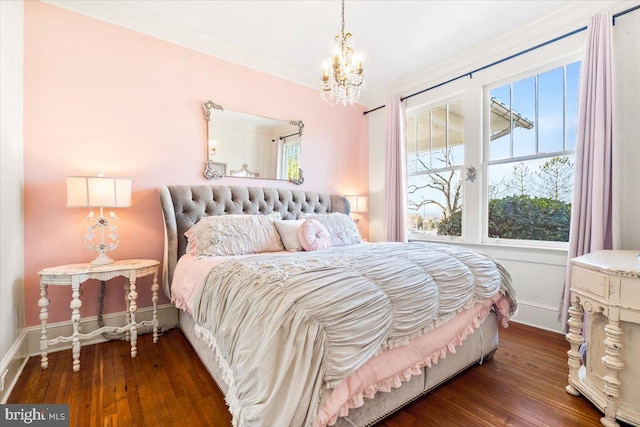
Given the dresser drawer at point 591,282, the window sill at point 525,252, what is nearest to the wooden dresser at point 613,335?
the dresser drawer at point 591,282

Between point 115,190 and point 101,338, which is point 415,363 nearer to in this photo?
point 115,190

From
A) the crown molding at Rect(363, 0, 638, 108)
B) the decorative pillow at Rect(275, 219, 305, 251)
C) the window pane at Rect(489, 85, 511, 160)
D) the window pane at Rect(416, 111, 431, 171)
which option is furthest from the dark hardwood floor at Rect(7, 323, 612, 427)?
the crown molding at Rect(363, 0, 638, 108)

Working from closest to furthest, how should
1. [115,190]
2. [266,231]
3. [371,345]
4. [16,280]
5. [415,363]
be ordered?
1. [371,345]
2. [415,363]
3. [16,280]
4. [115,190]
5. [266,231]

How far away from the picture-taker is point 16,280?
2012mm

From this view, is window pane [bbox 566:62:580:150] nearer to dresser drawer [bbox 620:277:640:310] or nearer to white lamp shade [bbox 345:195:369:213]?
dresser drawer [bbox 620:277:640:310]

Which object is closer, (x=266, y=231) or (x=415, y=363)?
(x=415, y=363)

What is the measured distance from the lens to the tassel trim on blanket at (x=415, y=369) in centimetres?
113

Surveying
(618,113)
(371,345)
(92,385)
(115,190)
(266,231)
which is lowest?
(92,385)

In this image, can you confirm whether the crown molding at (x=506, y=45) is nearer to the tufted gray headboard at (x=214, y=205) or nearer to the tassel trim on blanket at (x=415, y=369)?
the tufted gray headboard at (x=214, y=205)

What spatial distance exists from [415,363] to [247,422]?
880mm

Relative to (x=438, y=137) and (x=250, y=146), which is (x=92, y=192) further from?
(x=438, y=137)

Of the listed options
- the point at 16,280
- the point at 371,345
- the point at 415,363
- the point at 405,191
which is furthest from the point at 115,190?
the point at 405,191

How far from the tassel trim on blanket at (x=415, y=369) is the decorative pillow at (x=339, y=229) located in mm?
1350

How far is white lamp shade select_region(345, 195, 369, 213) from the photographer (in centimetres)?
403
